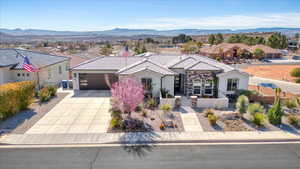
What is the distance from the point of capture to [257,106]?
15.3m

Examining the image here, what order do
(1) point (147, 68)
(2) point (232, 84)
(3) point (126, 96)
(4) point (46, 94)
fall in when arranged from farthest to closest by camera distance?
1. (2) point (232, 84)
2. (1) point (147, 68)
3. (4) point (46, 94)
4. (3) point (126, 96)

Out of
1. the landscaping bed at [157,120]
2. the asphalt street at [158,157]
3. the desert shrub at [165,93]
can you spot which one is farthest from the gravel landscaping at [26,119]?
the desert shrub at [165,93]

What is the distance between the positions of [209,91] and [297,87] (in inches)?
609

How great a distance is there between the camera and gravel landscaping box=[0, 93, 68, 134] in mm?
13436

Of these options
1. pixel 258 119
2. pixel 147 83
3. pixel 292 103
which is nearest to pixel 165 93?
pixel 147 83

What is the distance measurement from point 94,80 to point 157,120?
37.3ft

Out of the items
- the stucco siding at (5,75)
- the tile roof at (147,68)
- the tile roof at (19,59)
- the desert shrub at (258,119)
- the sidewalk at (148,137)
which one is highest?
the tile roof at (19,59)

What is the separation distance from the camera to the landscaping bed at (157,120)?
13633mm

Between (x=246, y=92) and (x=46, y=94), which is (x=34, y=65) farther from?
(x=246, y=92)

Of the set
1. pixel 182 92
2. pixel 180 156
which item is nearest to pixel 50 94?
pixel 182 92

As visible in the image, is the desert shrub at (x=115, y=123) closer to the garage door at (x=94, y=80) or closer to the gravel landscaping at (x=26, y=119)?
the gravel landscaping at (x=26, y=119)

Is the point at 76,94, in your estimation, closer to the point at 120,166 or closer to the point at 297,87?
the point at 120,166

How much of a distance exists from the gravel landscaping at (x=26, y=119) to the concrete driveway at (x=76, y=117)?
0.44 meters

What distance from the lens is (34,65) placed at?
2292 cm
